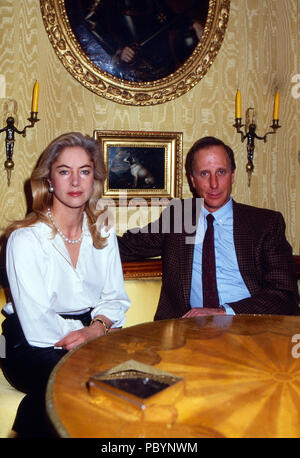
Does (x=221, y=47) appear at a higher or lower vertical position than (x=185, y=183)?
higher

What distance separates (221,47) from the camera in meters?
3.27

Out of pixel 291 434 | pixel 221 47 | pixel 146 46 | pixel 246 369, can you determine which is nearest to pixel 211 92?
pixel 221 47

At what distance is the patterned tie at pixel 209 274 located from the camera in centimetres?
258

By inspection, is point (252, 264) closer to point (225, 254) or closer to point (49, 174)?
point (225, 254)

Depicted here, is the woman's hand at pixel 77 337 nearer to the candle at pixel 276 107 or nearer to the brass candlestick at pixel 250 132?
the brass candlestick at pixel 250 132

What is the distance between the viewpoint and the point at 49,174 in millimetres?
2312

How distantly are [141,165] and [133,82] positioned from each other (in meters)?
0.59

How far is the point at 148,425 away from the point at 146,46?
2.74 m

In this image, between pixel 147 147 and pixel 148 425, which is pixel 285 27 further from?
pixel 148 425

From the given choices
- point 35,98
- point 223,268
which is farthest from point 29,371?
point 35,98

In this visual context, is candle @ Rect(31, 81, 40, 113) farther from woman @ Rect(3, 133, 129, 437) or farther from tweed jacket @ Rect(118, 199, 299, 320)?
tweed jacket @ Rect(118, 199, 299, 320)

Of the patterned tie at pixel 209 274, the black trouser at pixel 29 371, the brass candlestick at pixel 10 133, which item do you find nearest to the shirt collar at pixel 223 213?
the patterned tie at pixel 209 274

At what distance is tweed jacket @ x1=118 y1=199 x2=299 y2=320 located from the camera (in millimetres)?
2510

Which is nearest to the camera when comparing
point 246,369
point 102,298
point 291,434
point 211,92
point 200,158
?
point 291,434
